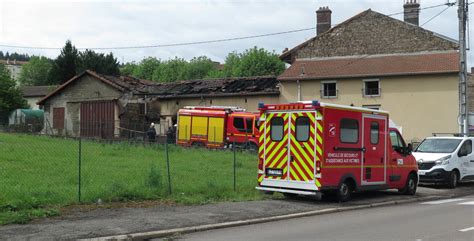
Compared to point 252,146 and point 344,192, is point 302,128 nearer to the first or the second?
point 344,192

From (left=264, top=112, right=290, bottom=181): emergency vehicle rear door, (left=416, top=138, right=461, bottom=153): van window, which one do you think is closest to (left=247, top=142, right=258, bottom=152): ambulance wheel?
(left=416, top=138, right=461, bottom=153): van window

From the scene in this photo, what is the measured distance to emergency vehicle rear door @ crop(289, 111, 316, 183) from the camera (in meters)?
13.7

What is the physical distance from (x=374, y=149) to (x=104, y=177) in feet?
26.0

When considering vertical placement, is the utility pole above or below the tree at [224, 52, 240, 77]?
below

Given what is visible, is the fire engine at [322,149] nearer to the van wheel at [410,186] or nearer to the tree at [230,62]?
the van wheel at [410,186]

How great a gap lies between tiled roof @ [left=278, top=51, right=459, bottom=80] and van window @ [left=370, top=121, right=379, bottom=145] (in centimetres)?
2469

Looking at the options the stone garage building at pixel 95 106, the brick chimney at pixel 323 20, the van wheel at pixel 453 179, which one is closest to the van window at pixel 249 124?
the van wheel at pixel 453 179

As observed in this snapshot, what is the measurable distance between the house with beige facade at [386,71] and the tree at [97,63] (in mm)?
34145

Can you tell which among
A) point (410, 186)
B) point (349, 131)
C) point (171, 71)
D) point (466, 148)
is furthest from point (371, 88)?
point (171, 71)

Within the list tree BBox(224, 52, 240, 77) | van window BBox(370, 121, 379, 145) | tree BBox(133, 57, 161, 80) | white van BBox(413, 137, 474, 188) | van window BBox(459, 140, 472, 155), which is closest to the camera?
van window BBox(370, 121, 379, 145)

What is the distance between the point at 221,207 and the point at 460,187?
Answer: 11738mm

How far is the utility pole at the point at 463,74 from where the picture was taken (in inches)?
901

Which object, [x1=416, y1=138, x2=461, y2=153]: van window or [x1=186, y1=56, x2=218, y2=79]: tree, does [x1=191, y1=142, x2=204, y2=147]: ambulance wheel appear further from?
[x1=186, y1=56, x2=218, y2=79]: tree

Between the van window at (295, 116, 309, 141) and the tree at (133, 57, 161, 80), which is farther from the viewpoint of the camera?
the tree at (133, 57, 161, 80)
